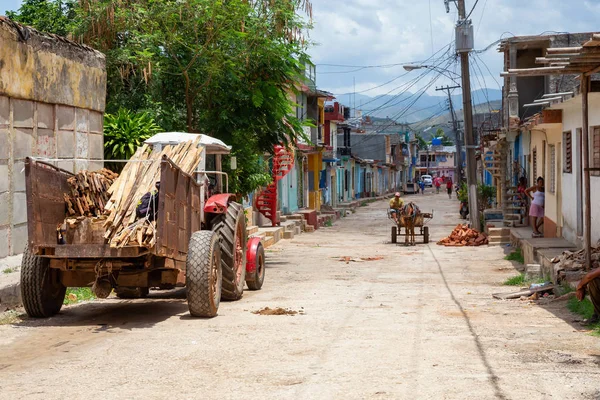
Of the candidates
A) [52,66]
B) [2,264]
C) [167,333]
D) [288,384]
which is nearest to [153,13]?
[52,66]

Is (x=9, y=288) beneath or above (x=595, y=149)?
beneath

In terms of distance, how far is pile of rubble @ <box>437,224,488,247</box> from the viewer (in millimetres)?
28484

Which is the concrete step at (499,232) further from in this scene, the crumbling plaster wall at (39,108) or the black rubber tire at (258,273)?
the crumbling plaster wall at (39,108)

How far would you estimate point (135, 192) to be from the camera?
35.4 ft

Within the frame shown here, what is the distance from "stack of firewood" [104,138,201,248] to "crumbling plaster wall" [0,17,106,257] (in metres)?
2.80

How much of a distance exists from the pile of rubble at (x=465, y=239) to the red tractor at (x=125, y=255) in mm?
17197

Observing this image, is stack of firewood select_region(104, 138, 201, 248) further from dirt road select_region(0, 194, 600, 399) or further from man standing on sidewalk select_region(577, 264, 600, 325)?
man standing on sidewalk select_region(577, 264, 600, 325)

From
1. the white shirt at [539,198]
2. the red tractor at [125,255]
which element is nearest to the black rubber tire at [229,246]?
the red tractor at [125,255]

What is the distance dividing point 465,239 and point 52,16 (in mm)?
15036

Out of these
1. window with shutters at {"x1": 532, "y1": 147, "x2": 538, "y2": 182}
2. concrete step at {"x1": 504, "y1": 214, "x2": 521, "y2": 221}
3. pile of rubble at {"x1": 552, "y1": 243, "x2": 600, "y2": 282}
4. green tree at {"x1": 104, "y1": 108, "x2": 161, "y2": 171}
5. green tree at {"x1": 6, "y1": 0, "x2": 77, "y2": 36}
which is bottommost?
pile of rubble at {"x1": 552, "y1": 243, "x2": 600, "y2": 282}

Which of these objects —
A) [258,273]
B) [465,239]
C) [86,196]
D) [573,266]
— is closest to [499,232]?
[465,239]

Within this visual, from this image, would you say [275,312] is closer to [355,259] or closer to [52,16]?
[355,259]

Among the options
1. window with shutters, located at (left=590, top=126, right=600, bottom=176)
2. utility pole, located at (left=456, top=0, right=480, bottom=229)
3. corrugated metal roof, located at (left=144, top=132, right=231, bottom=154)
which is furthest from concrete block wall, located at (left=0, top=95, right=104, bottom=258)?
utility pole, located at (left=456, top=0, right=480, bottom=229)

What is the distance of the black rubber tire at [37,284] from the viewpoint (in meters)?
10.8
